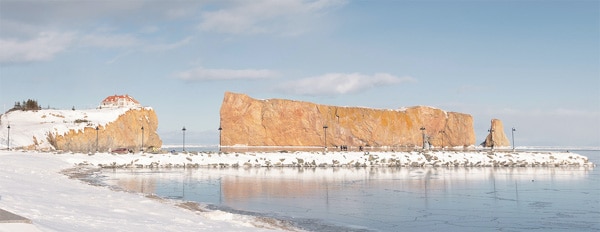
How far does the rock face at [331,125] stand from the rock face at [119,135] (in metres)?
41.8

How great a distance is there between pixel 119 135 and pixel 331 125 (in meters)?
69.8

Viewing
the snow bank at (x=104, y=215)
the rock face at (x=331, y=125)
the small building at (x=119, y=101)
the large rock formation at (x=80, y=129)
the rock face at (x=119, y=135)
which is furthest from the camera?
the rock face at (x=331, y=125)

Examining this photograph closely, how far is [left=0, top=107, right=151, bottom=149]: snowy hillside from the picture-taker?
60781mm

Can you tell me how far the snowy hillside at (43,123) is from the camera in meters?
60.8

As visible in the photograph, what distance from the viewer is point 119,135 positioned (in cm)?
7325

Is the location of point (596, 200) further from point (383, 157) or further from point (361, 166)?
point (383, 157)

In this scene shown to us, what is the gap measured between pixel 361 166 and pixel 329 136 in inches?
3233

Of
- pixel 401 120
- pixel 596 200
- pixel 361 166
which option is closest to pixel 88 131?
pixel 361 166

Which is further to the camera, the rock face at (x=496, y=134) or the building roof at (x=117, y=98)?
the rock face at (x=496, y=134)

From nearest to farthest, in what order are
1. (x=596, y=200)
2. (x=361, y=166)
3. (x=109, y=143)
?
(x=596, y=200) → (x=361, y=166) → (x=109, y=143)

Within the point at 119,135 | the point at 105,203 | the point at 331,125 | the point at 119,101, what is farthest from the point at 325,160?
the point at 331,125

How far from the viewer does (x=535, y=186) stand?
1164 inches

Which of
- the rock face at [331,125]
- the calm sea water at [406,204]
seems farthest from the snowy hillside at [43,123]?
the rock face at [331,125]

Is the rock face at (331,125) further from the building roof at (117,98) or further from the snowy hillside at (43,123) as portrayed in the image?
the snowy hillside at (43,123)
